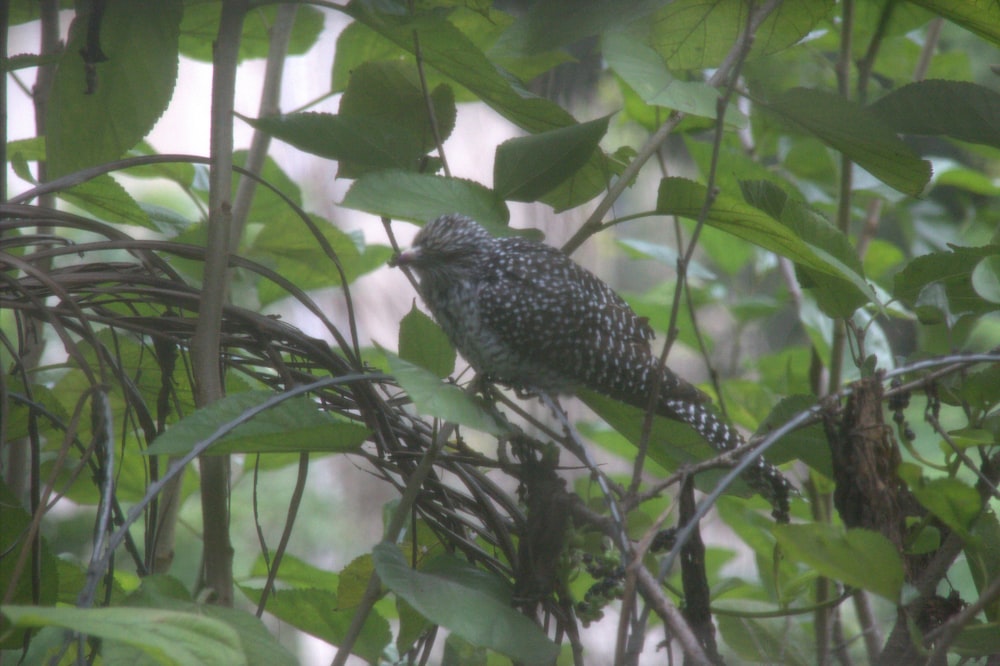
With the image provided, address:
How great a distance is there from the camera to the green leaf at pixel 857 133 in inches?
36.2

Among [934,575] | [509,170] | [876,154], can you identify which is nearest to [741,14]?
[876,154]

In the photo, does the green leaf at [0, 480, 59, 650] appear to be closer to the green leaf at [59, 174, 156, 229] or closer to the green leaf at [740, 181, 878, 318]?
the green leaf at [59, 174, 156, 229]

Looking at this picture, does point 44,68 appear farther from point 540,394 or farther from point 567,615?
point 567,615

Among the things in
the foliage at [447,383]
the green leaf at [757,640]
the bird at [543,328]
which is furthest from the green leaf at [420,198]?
the green leaf at [757,640]

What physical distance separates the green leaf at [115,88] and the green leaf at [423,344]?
412mm

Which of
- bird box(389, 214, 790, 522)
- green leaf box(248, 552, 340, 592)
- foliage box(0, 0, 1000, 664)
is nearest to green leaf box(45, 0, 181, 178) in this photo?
foliage box(0, 0, 1000, 664)

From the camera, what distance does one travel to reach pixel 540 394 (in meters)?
1.21

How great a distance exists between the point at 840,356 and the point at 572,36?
70 cm

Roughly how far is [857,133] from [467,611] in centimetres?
66

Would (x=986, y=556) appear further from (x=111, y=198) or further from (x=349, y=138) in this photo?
(x=111, y=198)

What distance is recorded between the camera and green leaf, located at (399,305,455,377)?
97 cm

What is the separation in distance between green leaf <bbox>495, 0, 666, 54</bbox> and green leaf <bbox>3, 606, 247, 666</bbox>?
26.6 inches

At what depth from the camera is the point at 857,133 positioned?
93 centimetres

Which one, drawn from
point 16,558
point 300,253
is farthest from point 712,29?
point 16,558
